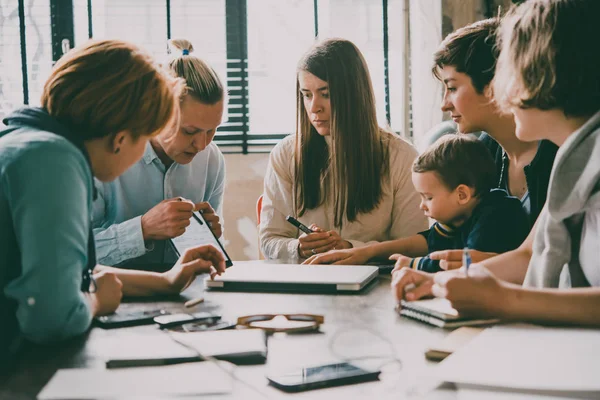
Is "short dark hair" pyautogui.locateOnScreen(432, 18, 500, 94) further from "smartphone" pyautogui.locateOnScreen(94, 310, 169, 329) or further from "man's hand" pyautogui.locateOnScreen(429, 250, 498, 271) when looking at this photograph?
"smartphone" pyautogui.locateOnScreen(94, 310, 169, 329)

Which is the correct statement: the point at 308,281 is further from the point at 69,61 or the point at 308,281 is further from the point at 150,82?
the point at 69,61

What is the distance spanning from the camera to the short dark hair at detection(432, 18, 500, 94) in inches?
76.4

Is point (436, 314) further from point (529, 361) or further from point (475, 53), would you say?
point (475, 53)

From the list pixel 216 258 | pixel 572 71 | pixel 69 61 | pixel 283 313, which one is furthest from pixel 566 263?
pixel 69 61

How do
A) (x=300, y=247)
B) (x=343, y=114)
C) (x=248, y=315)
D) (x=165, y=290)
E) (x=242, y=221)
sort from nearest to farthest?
(x=248, y=315) < (x=165, y=290) < (x=300, y=247) < (x=343, y=114) < (x=242, y=221)

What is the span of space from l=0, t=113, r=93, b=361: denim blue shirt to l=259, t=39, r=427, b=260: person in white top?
119cm

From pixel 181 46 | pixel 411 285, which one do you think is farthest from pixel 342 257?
pixel 181 46

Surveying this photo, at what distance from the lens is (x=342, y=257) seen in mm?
1784

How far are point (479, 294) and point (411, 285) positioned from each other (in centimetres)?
22

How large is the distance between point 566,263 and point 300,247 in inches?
36.6

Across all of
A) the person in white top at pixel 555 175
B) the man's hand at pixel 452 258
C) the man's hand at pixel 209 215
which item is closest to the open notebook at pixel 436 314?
the person in white top at pixel 555 175

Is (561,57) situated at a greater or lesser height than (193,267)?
greater

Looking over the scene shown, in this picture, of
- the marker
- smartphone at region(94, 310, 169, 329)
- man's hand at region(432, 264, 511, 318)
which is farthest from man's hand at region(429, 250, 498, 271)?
smartphone at region(94, 310, 169, 329)

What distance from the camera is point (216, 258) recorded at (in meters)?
1.51
